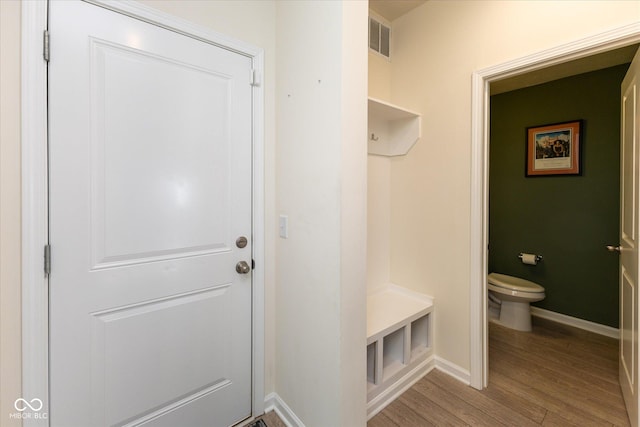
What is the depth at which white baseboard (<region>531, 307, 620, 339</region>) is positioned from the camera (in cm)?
255

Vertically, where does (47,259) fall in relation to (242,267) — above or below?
above

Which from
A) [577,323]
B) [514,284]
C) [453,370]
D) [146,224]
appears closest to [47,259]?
[146,224]

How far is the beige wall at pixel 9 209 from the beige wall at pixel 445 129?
2.18 m

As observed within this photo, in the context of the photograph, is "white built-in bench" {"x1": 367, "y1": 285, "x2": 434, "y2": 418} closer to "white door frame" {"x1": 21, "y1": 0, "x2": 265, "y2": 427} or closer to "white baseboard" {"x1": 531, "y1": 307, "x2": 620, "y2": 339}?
"white door frame" {"x1": 21, "y1": 0, "x2": 265, "y2": 427}

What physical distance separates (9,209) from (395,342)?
2.15 m

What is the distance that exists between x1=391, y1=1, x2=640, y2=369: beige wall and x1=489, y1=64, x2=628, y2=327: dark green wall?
1.69 meters

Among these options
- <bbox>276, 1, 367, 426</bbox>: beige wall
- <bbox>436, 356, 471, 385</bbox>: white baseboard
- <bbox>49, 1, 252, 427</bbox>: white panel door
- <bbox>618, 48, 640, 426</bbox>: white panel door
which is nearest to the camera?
<bbox>49, 1, 252, 427</bbox>: white panel door

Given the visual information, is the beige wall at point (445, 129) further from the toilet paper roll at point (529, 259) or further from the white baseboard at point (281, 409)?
the toilet paper roll at point (529, 259)

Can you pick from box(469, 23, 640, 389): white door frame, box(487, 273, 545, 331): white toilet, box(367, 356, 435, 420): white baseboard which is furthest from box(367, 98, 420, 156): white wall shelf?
box(487, 273, 545, 331): white toilet

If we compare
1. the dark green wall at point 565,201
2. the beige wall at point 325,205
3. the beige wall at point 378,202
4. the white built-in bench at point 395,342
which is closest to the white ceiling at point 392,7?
the beige wall at point 378,202

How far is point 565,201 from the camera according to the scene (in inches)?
110

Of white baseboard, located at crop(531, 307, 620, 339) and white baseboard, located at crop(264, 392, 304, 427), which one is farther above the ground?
white baseboard, located at crop(531, 307, 620, 339)

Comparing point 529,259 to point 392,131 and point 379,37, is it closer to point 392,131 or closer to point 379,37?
point 392,131

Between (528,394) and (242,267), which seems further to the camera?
(528,394)
